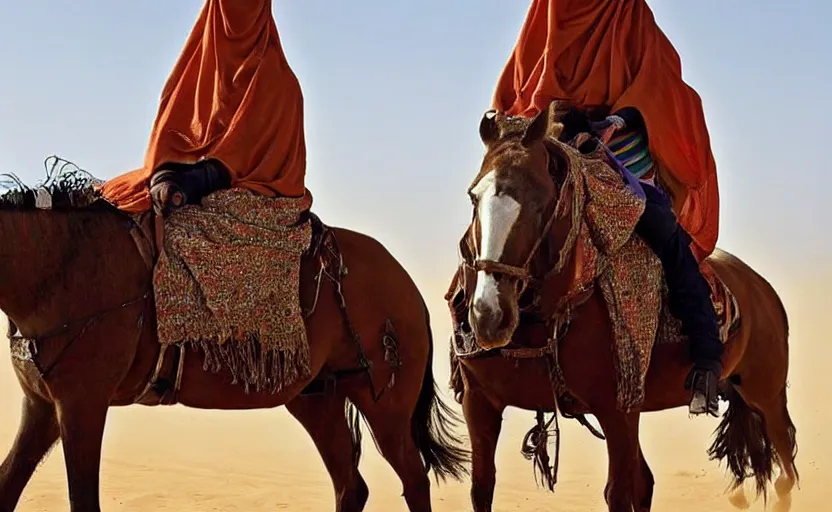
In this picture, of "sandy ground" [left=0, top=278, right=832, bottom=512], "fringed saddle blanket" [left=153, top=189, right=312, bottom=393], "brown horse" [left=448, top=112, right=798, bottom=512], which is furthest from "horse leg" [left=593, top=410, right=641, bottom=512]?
"sandy ground" [left=0, top=278, right=832, bottom=512]

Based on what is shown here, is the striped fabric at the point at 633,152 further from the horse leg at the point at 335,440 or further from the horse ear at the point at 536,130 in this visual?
the horse leg at the point at 335,440

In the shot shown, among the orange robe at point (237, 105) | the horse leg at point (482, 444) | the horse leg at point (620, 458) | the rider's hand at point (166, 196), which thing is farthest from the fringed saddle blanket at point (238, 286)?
the horse leg at point (620, 458)

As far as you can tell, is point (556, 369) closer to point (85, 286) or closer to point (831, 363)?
point (85, 286)

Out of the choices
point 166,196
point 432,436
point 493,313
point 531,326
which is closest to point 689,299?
point 531,326

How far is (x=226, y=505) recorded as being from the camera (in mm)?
12070

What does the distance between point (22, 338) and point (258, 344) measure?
1.28 meters

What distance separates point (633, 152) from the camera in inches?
300

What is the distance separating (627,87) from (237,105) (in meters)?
2.23

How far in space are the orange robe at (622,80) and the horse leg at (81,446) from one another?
9.12ft

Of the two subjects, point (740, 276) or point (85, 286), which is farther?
point (740, 276)

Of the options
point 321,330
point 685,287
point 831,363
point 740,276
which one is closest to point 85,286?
point 321,330

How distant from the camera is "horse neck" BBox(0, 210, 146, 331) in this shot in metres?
6.84

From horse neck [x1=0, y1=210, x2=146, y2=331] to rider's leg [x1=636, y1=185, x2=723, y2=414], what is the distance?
8.94 feet

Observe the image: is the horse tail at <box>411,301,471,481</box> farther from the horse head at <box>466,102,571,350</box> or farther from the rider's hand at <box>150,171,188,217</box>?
the horse head at <box>466,102,571,350</box>
